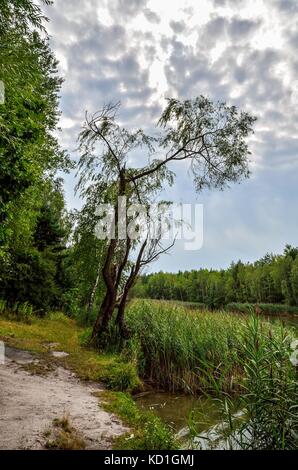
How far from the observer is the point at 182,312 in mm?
11812

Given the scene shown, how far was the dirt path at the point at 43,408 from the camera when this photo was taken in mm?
4336

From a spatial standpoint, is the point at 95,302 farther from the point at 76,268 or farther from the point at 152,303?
the point at 152,303

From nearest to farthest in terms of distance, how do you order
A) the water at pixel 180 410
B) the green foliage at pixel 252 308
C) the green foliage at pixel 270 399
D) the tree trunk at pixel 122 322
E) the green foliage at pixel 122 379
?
the green foliage at pixel 270 399 < the green foliage at pixel 252 308 < the water at pixel 180 410 < the green foliage at pixel 122 379 < the tree trunk at pixel 122 322

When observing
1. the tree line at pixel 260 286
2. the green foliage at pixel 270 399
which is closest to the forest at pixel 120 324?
the green foliage at pixel 270 399

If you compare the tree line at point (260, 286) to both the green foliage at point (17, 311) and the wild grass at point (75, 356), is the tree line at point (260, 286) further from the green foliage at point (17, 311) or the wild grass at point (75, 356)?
the wild grass at point (75, 356)

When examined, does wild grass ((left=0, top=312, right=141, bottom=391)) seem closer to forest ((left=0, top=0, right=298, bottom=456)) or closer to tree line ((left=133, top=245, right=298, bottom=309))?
forest ((left=0, top=0, right=298, bottom=456))

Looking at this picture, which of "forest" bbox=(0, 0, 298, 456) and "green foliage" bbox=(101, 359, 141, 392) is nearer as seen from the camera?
"forest" bbox=(0, 0, 298, 456)

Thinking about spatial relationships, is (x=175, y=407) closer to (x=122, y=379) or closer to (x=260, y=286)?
(x=122, y=379)

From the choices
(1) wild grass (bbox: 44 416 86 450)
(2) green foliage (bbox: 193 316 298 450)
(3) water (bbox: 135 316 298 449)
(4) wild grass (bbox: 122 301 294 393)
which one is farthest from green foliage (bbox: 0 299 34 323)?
(2) green foliage (bbox: 193 316 298 450)

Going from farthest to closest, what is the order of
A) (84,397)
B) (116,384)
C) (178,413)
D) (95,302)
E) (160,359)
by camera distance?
(95,302), (160,359), (116,384), (178,413), (84,397)

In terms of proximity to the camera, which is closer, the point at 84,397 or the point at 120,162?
the point at 84,397

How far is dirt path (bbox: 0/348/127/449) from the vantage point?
4336 millimetres

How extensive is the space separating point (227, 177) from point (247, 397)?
999 cm
